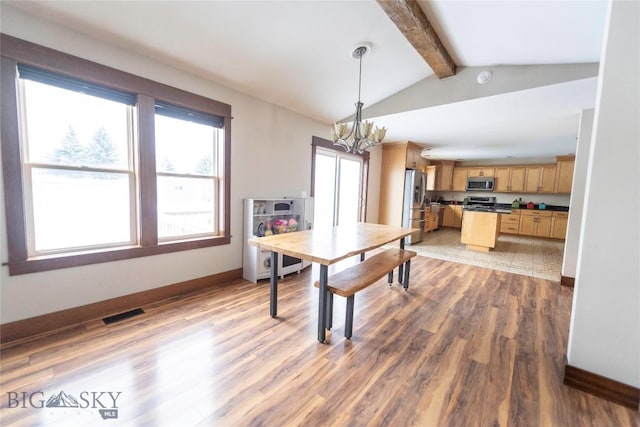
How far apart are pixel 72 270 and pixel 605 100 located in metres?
4.01

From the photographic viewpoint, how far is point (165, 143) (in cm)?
270

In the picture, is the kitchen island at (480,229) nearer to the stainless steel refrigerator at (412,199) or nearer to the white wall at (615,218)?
the stainless steel refrigerator at (412,199)

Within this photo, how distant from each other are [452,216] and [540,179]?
241cm

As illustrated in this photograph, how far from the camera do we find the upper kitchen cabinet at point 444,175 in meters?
8.13

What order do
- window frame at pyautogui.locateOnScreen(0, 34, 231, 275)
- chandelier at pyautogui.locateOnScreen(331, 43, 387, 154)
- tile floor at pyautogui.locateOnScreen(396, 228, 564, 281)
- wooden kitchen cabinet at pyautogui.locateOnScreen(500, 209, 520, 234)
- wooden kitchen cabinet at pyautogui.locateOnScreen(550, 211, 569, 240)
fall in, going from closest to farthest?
window frame at pyautogui.locateOnScreen(0, 34, 231, 275)
chandelier at pyautogui.locateOnScreen(331, 43, 387, 154)
tile floor at pyautogui.locateOnScreen(396, 228, 564, 281)
wooden kitchen cabinet at pyautogui.locateOnScreen(550, 211, 569, 240)
wooden kitchen cabinet at pyautogui.locateOnScreen(500, 209, 520, 234)

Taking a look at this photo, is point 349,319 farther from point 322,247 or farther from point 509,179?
point 509,179

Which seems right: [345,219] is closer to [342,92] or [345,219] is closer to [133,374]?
[342,92]

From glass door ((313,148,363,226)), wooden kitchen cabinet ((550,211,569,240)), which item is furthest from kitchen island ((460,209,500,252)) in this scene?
wooden kitchen cabinet ((550,211,569,240))

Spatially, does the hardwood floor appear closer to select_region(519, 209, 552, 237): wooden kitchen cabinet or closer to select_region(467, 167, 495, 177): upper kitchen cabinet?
select_region(519, 209, 552, 237): wooden kitchen cabinet

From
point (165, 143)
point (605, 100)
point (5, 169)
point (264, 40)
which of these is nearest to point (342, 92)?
point (264, 40)

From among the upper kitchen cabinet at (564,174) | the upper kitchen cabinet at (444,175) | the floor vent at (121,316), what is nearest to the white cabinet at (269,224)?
the floor vent at (121,316)

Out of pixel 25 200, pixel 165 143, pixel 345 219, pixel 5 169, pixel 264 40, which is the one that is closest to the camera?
pixel 5 169

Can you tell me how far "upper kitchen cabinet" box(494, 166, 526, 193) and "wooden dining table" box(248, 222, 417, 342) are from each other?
21.2 feet

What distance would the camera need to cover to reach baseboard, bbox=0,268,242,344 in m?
1.94
